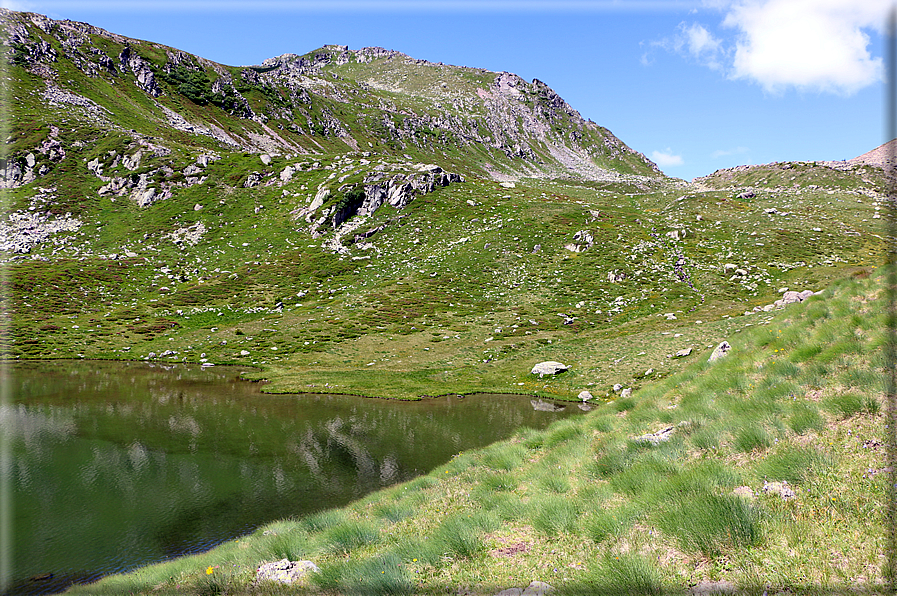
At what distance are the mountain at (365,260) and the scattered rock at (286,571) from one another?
25048mm

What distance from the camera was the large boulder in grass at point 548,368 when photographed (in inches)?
1403

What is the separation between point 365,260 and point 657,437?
210 feet

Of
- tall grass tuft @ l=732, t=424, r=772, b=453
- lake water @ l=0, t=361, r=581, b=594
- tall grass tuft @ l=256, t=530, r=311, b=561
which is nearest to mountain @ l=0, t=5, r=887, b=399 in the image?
lake water @ l=0, t=361, r=581, b=594

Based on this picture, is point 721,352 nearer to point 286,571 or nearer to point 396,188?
point 286,571

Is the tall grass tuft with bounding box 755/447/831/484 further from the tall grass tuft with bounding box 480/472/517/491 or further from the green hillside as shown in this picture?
the tall grass tuft with bounding box 480/472/517/491

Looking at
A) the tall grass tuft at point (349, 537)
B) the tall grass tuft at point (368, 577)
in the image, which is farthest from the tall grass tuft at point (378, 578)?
the tall grass tuft at point (349, 537)

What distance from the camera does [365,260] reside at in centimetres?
7100

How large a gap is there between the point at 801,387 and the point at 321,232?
7659cm

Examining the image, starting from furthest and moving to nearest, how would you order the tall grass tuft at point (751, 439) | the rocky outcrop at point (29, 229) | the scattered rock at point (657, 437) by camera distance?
the rocky outcrop at point (29, 229), the scattered rock at point (657, 437), the tall grass tuft at point (751, 439)

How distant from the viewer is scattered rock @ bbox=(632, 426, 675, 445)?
11.2m

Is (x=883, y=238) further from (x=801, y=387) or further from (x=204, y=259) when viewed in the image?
(x=204, y=259)

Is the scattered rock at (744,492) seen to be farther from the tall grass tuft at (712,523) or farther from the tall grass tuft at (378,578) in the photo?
the tall grass tuft at (378,578)

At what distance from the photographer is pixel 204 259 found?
70312 millimetres

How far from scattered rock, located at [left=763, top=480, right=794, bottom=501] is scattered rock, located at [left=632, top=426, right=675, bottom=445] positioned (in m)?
4.19
